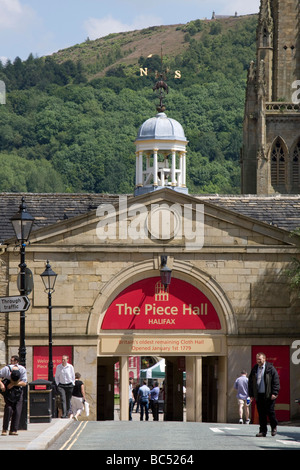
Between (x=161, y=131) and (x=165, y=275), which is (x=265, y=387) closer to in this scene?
(x=165, y=275)

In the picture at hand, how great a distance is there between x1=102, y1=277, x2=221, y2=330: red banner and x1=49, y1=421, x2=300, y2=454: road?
9076 mm

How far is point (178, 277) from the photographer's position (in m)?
36.9

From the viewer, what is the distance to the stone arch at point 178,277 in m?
36.1

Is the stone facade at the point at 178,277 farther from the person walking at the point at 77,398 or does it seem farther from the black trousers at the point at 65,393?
the black trousers at the point at 65,393

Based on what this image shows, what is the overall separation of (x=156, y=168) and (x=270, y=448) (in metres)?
22.8

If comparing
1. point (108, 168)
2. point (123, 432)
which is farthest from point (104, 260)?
point (108, 168)

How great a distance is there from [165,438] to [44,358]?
14.3 m

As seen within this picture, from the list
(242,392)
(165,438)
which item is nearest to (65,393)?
(242,392)

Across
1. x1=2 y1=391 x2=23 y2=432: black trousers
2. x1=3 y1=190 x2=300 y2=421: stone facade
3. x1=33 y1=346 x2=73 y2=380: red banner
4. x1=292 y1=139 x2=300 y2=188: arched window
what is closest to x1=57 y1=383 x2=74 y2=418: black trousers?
x1=33 y1=346 x2=73 y2=380: red banner

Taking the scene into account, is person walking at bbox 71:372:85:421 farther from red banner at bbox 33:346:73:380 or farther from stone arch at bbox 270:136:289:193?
stone arch at bbox 270:136:289:193

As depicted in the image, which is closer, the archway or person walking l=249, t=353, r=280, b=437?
person walking l=249, t=353, r=280, b=437

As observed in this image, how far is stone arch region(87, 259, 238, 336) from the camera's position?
3612 cm

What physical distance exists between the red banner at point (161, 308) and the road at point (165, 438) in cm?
908

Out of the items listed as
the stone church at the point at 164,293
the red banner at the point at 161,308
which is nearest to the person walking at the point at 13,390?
the stone church at the point at 164,293
